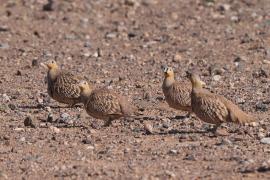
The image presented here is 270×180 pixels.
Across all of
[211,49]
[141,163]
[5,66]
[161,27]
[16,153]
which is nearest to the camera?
[141,163]

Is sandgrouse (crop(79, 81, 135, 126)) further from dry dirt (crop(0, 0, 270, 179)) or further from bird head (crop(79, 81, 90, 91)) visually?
bird head (crop(79, 81, 90, 91))

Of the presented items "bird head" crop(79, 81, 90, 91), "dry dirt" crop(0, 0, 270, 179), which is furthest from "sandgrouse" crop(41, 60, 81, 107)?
"bird head" crop(79, 81, 90, 91)

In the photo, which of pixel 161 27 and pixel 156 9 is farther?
pixel 156 9

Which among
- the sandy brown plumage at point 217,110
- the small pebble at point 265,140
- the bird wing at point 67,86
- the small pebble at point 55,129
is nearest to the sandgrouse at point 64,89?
the bird wing at point 67,86

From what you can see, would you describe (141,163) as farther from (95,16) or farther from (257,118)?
(95,16)

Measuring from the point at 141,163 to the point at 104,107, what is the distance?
82.3 inches

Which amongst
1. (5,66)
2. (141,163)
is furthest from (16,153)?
(5,66)

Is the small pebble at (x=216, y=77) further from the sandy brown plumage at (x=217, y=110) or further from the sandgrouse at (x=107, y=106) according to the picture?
the sandy brown plumage at (x=217, y=110)

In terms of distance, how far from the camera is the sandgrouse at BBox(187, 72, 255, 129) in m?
11.5

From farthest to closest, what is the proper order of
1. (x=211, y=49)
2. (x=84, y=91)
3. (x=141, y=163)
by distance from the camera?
(x=211, y=49)
(x=84, y=91)
(x=141, y=163)

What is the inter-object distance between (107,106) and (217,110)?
4.83 feet

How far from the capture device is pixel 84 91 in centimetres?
1320

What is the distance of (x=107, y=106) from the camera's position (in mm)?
12359

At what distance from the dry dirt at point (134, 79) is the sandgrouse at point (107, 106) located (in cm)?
16
